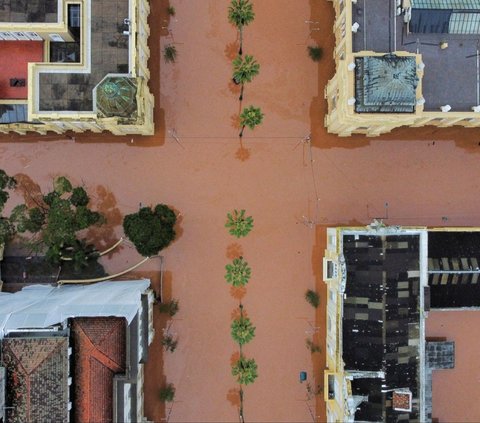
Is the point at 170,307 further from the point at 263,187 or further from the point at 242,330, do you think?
the point at 263,187

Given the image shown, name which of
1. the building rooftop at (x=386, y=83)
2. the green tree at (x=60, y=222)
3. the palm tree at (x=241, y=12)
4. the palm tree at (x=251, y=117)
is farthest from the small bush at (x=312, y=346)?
Result: the palm tree at (x=241, y=12)

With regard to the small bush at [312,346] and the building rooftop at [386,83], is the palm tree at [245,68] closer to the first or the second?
the building rooftop at [386,83]

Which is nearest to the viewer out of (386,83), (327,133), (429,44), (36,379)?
(386,83)

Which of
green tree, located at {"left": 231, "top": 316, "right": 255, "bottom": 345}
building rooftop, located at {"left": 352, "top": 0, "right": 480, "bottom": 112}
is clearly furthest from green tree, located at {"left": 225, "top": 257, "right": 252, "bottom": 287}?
building rooftop, located at {"left": 352, "top": 0, "right": 480, "bottom": 112}

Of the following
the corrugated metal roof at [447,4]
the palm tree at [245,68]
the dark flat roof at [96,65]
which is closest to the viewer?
the dark flat roof at [96,65]

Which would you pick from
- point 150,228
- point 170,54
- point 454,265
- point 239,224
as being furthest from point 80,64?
point 454,265

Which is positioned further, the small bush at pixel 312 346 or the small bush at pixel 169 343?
the small bush at pixel 312 346
